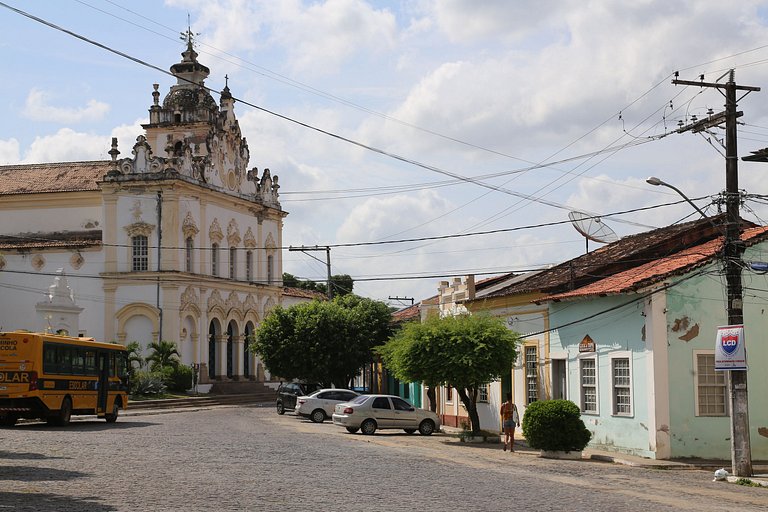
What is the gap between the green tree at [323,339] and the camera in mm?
52500

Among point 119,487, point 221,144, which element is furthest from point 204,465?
point 221,144

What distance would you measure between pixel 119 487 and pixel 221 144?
56.3 metres

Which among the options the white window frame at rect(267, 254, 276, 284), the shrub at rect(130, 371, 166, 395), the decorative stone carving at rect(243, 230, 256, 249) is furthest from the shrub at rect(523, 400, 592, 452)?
the white window frame at rect(267, 254, 276, 284)

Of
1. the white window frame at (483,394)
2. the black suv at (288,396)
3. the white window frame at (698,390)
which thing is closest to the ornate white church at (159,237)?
the black suv at (288,396)

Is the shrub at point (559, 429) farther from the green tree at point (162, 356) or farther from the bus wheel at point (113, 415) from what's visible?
the green tree at point (162, 356)

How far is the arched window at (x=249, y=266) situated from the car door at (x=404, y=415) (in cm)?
3911

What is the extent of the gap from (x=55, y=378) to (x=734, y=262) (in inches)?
816

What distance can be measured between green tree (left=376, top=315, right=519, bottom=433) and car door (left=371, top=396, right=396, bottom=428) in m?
2.40

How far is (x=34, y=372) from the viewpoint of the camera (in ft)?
107

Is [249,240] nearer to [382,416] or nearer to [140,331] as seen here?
[140,331]

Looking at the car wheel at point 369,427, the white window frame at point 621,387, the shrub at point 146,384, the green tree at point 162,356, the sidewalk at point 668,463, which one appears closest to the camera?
the sidewalk at point 668,463

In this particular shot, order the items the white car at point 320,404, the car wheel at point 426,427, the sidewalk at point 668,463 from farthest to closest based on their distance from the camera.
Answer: the white car at point 320,404 < the car wheel at point 426,427 < the sidewalk at point 668,463

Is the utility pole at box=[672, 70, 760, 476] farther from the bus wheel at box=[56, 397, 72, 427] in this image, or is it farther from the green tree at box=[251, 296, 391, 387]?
the green tree at box=[251, 296, 391, 387]

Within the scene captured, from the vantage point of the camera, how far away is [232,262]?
239ft
